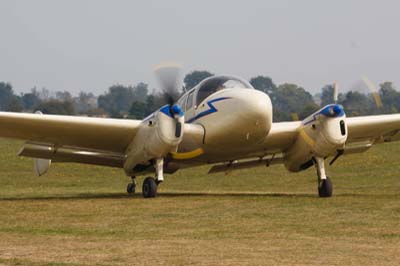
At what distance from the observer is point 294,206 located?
69.8ft

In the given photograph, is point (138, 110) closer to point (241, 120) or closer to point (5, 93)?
point (241, 120)

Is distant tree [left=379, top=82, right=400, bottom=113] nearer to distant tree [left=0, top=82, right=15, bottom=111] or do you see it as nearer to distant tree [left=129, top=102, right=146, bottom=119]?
distant tree [left=129, top=102, right=146, bottom=119]

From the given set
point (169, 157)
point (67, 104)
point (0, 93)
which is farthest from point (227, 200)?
point (0, 93)

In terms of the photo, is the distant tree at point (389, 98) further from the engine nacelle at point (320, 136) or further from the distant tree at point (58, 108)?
the engine nacelle at point (320, 136)

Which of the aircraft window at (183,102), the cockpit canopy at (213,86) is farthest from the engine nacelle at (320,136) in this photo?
the aircraft window at (183,102)

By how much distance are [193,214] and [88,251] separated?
6549mm

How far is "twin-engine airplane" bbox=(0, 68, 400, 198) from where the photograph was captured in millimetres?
23531

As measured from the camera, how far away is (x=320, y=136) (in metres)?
24.5

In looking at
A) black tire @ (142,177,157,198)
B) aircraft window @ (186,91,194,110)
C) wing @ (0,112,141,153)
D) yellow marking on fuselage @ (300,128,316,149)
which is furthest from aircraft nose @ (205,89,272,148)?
wing @ (0,112,141,153)

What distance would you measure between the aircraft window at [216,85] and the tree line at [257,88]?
4.19 feet

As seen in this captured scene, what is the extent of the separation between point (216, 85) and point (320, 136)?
3.24 meters

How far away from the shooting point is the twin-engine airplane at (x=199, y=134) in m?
23.5

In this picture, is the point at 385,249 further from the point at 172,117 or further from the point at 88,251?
the point at 172,117

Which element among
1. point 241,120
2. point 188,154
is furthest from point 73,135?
point 241,120
